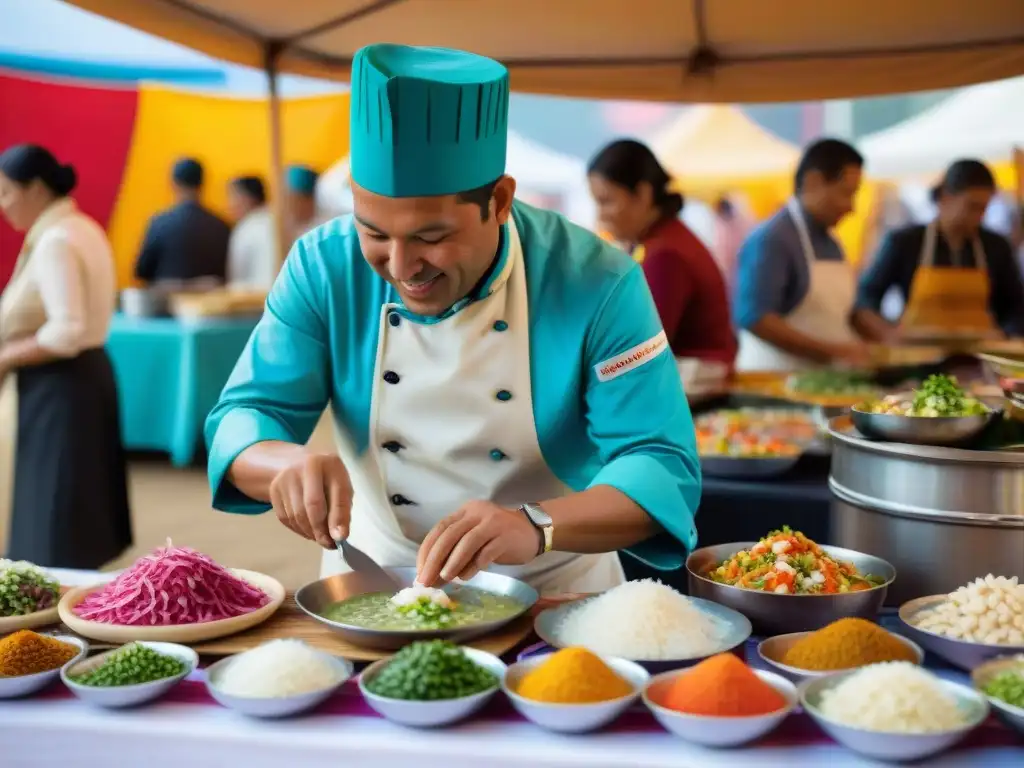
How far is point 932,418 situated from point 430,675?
1056mm

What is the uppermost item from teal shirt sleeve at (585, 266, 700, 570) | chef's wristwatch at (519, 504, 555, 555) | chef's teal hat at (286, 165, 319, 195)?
chef's teal hat at (286, 165, 319, 195)

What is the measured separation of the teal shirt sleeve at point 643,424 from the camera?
1.72m

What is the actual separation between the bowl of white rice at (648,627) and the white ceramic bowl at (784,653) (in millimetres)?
35

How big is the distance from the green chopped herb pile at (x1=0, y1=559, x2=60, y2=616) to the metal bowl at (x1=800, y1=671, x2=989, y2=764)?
3.92ft

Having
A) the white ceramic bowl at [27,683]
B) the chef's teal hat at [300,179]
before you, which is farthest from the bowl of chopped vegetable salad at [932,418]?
the chef's teal hat at [300,179]

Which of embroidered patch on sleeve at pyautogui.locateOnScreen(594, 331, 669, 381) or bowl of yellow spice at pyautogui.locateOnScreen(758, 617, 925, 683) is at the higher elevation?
embroidered patch on sleeve at pyautogui.locateOnScreen(594, 331, 669, 381)

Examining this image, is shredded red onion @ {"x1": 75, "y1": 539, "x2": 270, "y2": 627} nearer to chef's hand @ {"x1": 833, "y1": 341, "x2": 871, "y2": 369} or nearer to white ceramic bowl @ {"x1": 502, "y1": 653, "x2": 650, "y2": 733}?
white ceramic bowl @ {"x1": 502, "y1": 653, "x2": 650, "y2": 733}

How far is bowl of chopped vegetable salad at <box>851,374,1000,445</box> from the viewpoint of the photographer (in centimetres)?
186

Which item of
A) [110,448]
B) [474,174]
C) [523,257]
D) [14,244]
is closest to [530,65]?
[110,448]

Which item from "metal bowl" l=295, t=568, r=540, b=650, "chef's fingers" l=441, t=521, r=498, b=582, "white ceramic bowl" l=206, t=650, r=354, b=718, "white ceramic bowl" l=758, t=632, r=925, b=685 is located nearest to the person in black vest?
"metal bowl" l=295, t=568, r=540, b=650

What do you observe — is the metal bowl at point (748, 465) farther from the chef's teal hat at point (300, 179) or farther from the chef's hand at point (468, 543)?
the chef's teal hat at point (300, 179)

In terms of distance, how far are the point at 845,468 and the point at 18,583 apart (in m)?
1.44

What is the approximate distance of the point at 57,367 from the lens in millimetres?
3992

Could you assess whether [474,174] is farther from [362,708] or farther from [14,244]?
[14,244]
